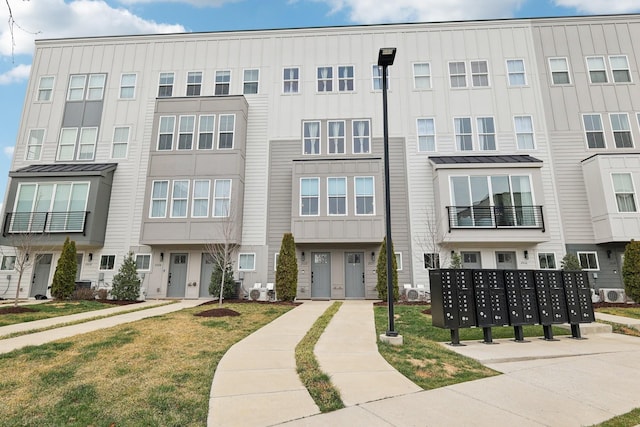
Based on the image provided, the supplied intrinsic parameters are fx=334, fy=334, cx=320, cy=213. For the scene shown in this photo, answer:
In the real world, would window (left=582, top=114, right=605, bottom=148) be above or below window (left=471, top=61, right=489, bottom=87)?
below

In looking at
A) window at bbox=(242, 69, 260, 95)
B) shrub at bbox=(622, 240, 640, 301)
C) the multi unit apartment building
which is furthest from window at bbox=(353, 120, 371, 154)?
shrub at bbox=(622, 240, 640, 301)

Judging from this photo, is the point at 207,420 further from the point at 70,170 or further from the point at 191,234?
the point at 70,170

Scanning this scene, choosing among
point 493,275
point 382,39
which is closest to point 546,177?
point 382,39

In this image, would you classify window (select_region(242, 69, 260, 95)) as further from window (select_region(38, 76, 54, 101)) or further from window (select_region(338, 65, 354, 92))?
window (select_region(38, 76, 54, 101))

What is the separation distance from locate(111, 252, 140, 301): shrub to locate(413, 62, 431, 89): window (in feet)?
58.5

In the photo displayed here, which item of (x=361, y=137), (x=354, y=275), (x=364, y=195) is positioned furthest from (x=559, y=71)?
(x=354, y=275)

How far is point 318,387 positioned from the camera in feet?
13.3

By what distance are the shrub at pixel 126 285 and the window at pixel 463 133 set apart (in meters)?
17.6

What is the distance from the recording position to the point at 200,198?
57.2 ft

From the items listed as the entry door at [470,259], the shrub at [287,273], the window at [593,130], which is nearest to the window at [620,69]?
the window at [593,130]

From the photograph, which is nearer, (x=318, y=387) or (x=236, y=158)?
(x=318, y=387)

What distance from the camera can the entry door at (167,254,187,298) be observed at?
1736 centimetres

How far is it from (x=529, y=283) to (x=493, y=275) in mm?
926

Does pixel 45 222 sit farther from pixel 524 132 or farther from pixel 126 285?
pixel 524 132
